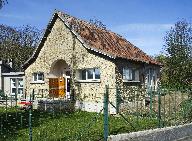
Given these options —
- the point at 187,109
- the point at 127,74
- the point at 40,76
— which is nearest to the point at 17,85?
the point at 40,76

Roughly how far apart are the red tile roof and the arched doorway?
129 inches

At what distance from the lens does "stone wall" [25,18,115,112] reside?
23078 mm

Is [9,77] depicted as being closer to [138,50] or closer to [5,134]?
[138,50]

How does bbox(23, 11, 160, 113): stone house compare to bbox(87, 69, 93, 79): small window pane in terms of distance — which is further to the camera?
bbox(87, 69, 93, 79): small window pane

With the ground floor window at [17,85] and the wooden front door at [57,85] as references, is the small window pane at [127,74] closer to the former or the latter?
the wooden front door at [57,85]

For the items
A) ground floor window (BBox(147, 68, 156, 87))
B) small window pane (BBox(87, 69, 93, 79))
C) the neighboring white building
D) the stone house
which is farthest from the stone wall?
ground floor window (BBox(147, 68, 156, 87))

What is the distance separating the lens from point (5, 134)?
14.3 metres

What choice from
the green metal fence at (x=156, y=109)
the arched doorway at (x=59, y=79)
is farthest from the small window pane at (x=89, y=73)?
the green metal fence at (x=156, y=109)

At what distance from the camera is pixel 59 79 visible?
88.9 ft

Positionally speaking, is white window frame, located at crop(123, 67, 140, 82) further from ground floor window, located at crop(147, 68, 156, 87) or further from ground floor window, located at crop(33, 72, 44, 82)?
ground floor window, located at crop(33, 72, 44, 82)

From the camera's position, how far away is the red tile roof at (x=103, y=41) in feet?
78.4

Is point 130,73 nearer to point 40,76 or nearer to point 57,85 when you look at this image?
point 57,85

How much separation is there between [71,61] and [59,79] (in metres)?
2.75

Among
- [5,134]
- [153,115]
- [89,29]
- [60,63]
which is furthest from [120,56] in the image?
[5,134]
